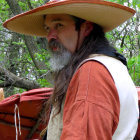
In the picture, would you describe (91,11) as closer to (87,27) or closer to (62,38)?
(87,27)

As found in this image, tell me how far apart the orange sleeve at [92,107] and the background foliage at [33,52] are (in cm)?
263

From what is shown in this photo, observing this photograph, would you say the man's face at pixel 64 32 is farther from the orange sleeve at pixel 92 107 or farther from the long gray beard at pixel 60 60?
the orange sleeve at pixel 92 107

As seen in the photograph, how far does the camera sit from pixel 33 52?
6.56 m

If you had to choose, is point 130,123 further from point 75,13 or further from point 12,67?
point 12,67

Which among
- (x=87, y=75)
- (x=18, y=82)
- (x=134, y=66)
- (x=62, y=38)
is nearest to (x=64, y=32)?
(x=62, y=38)

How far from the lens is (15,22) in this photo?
2.18m

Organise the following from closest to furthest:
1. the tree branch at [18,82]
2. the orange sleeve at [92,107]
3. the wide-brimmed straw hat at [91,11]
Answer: the orange sleeve at [92,107] → the wide-brimmed straw hat at [91,11] → the tree branch at [18,82]

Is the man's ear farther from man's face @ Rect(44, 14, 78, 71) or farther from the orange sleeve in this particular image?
the orange sleeve

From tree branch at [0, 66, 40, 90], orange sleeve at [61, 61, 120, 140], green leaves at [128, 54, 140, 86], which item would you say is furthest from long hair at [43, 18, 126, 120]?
tree branch at [0, 66, 40, 90]

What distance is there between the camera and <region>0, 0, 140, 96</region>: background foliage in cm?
527

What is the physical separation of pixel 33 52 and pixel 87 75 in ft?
17.8

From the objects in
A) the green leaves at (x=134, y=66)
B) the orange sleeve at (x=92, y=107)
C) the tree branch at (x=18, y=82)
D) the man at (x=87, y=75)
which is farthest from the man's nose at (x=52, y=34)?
the tree branch at (x=18, y=82)

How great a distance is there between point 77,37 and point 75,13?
0.52 feet

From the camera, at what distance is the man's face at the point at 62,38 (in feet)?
5.71
